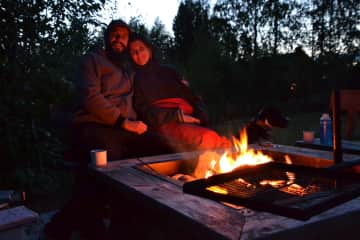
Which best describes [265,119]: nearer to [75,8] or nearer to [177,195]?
[177,195]

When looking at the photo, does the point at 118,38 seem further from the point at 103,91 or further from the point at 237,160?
the point at 237,160

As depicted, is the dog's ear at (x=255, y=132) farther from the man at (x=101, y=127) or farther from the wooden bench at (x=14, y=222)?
the wooden bench at (x=14, y=222)

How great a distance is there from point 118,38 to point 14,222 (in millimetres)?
1872

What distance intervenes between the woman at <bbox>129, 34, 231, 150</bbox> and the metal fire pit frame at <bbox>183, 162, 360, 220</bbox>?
46.5 inches

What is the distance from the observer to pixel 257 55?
42.6ft

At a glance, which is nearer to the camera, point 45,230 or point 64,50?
point 45,230


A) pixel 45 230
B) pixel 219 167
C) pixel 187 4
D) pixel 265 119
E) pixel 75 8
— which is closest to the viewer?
pixel 219 167

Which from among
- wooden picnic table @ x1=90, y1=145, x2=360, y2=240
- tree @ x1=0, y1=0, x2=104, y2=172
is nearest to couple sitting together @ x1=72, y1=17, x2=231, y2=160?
tree @ x1=0, y1=0, x2=104, y2=172

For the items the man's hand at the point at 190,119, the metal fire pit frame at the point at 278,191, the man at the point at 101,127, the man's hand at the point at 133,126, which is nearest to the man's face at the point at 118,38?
the man at the point at 101,127

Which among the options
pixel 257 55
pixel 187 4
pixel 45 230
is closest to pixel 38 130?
pixel 45 230

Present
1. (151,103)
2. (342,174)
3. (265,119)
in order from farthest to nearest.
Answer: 1. (151,103)
2. (265,119)
3. (342,174)

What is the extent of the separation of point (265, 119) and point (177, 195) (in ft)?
4.28

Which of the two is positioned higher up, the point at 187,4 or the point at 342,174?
the point at 187,4

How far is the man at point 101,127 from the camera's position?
2.10 meters
